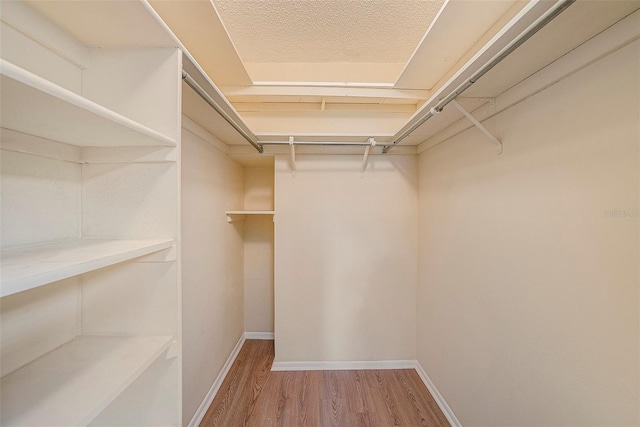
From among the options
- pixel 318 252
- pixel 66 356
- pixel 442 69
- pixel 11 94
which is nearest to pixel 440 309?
pixel 318 252

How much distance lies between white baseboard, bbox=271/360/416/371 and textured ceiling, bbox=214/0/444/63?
9.17ft

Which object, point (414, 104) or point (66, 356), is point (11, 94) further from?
point (414, 104)

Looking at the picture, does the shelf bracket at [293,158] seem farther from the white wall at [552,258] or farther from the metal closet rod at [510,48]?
the white wall at [552,258]

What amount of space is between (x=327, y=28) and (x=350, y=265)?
194 cm

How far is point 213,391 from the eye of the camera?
1890mm

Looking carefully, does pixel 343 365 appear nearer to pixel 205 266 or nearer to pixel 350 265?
pixel 350 265

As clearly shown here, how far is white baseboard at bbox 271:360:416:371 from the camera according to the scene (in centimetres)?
224

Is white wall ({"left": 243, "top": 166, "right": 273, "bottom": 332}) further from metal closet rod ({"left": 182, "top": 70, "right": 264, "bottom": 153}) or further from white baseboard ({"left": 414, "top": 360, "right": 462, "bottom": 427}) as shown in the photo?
white baseboard ({"left": 414, "top": 360, "right": 462, "bottom": 427})

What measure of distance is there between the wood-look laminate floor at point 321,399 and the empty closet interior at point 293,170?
149mm

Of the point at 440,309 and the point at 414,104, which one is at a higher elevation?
the point at 414,104

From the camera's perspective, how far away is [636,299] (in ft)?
2.41

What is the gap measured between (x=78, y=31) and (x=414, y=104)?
2.43 meters

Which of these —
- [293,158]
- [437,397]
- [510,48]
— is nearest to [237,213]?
[293,158]

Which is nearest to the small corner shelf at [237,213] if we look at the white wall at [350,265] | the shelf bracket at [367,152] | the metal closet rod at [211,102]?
the white wall at [350,265]
